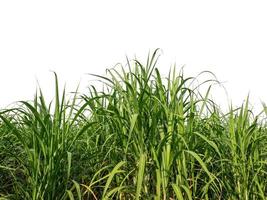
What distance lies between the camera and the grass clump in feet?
6.24

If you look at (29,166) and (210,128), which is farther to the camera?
(210,128)

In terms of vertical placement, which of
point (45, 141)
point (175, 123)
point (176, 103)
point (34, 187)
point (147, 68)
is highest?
point (147, 68)

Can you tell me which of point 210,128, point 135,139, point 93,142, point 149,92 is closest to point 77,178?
point 93,142

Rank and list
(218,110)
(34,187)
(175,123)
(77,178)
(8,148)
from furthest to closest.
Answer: (218,110) < (8,148) < (77,178) < (175,123) < (34,187)

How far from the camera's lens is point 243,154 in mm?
2125

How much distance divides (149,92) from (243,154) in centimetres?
57

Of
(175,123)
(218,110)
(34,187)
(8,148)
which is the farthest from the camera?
(218,110)

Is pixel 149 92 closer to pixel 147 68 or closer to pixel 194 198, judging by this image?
pixel 147 68

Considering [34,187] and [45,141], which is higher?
[45,141]

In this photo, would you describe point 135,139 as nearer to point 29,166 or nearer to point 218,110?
point 29,166

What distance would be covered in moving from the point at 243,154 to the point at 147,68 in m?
0.66

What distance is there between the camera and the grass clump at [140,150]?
190 centimetres

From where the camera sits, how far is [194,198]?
2053 millimetres

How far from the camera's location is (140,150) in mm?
1933
